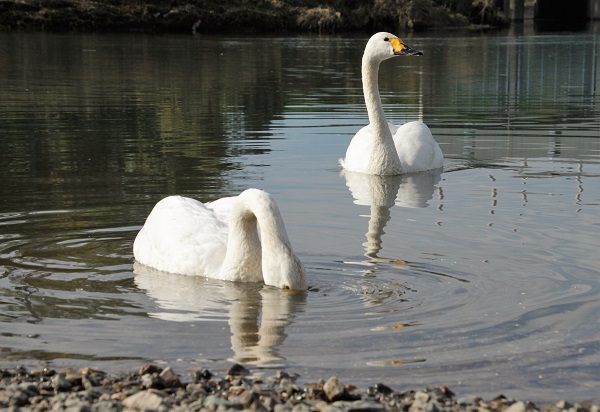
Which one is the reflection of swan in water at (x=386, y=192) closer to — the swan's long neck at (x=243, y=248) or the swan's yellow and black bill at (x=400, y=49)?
the swan's yellow and black bill at (x=400, y=49)

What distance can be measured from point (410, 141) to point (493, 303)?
7094 millimetres

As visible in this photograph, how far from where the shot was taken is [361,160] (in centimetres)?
Answer: 1475

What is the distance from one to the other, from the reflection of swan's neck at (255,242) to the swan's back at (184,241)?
279 mm

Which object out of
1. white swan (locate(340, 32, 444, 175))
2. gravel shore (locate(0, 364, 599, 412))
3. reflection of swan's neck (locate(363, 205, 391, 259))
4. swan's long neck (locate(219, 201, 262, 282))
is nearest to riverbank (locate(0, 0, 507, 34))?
white swan (locate(340, 32, 444, 175))

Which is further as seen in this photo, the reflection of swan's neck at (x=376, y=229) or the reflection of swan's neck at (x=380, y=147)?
the reflection of swan's neck at (x=380, y=147)

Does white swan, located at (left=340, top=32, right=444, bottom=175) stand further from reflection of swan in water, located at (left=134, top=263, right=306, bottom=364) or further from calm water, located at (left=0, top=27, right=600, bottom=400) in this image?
reflection of swan in water, located at (left=134, top=263, right=306, bottom=364)

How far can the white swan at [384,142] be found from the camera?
1457cm

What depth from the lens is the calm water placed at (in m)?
7.04

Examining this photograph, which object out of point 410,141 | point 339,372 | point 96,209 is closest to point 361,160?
point 410,141

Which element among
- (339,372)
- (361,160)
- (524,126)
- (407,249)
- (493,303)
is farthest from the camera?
(524,126)

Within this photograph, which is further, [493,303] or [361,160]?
[361,160]

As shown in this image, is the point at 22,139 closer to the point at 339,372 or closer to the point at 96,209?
the point at 96,209

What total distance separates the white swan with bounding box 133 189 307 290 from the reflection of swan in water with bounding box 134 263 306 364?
0.33ft

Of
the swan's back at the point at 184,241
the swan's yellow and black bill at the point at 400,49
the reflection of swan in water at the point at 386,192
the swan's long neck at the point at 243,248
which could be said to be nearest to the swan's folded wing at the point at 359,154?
the reflection of swan in water at the point at 386,192
